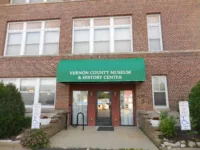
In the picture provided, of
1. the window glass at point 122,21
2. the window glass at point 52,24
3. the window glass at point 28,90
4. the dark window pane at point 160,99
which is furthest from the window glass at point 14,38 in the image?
the dark window pane at point 160,99

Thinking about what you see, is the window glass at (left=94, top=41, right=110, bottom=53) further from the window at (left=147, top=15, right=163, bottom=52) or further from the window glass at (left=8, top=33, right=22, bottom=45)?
the window glass at (left=8, top=33, right=22, bottom=45)

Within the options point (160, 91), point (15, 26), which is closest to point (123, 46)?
point (160, 91)

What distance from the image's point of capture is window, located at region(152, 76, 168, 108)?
1160 cm

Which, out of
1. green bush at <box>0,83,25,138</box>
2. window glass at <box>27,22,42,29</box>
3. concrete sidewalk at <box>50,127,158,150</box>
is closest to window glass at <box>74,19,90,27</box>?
window glass at <box>27,22,42,29</box>

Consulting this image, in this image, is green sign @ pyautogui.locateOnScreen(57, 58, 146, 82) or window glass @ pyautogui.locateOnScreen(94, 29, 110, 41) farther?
window glass @ pyautogui.locateOnScreen(94, 29, 110, 41)

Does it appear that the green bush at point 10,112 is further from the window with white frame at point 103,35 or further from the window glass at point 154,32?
the window glass at point 154,32

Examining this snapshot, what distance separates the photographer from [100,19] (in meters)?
13.1

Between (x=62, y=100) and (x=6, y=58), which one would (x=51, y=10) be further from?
(x=62, y=100)

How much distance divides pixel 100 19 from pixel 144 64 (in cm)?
488

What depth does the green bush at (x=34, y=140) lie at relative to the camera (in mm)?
6992

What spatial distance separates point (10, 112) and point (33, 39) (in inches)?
288

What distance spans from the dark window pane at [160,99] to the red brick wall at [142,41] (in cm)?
46

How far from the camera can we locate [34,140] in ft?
23.1

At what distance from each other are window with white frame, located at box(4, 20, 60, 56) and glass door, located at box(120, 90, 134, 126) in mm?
5923
